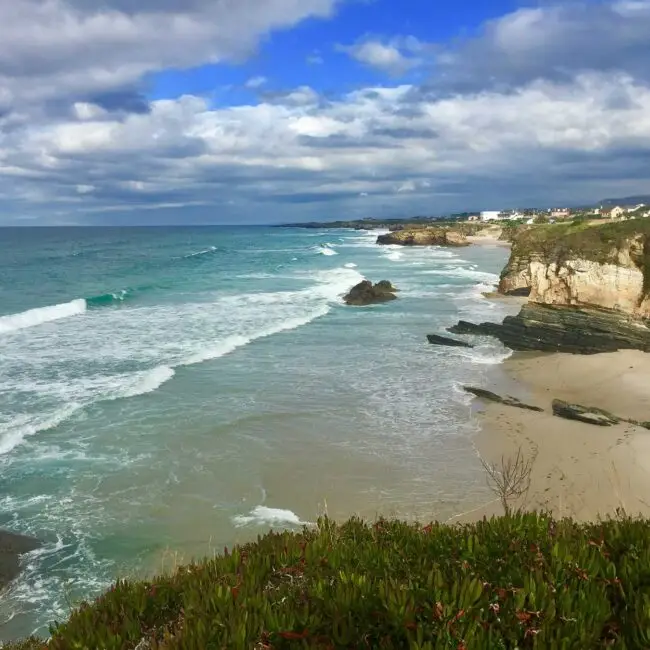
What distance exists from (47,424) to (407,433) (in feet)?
32.6

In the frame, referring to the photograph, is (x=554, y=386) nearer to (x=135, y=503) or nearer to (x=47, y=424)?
(x=135, y=503)

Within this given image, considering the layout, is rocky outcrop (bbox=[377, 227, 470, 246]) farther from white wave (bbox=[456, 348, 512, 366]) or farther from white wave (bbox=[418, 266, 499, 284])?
white wave (bbox=[456, 348, 512, 366])

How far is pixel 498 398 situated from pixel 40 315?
93.3 feet

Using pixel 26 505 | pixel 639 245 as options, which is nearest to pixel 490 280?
pixel 639 245

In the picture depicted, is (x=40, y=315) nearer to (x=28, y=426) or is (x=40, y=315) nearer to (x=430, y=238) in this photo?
(x=28, y=426)

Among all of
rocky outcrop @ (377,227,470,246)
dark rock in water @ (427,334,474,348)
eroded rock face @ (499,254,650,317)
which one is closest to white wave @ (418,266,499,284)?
eroded rock face @ (499,254,650,317)

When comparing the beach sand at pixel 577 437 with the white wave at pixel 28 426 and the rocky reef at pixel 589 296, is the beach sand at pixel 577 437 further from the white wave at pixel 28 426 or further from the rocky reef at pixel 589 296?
the white wave at pixel 28 426

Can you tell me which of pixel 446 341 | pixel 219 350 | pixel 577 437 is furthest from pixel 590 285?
pixel 219 350

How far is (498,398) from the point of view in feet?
64.2

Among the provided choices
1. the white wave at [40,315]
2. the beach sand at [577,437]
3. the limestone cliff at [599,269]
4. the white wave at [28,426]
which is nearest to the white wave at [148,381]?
the white wave at [28,426]

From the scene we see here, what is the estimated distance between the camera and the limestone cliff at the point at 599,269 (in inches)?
1006

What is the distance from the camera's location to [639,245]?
25594 millimetres

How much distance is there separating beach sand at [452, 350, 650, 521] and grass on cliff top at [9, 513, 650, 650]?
3.88 m

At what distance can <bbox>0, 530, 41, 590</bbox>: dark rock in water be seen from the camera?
9898mm
